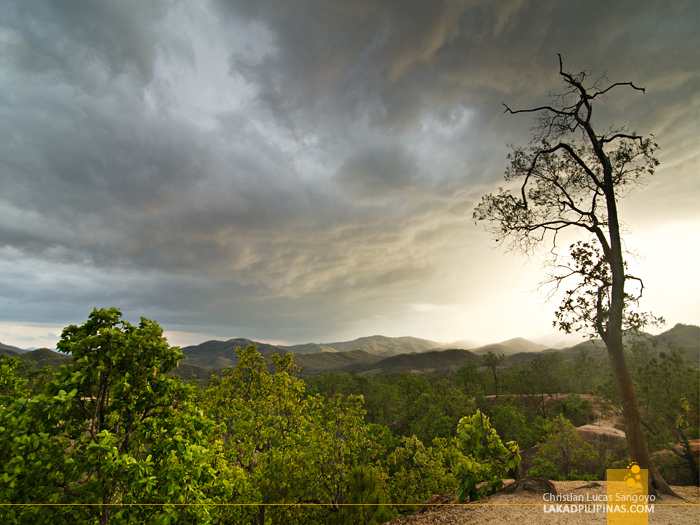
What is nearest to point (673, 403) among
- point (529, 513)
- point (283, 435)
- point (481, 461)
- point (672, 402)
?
point (672, 402)

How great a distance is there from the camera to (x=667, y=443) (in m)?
13.8

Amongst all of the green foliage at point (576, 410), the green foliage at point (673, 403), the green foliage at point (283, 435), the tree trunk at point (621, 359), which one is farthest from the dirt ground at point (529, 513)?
the green foliage at point (576, 410)

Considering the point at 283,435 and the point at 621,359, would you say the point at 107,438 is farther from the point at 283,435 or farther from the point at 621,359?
the point at 621,359

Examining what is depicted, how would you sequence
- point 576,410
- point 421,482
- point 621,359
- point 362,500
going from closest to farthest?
point 621,359 < point 362,500 < point 421,482 < point 576,410

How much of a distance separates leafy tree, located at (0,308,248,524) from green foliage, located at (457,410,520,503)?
7510 mm

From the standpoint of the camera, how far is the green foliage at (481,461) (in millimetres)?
9188

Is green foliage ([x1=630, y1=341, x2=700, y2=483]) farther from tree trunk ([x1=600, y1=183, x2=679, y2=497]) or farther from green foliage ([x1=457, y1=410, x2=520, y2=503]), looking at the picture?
green foliage ([x1=457, y1=410, x2=520, y2=503])

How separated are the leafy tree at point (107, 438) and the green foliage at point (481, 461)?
751 centimetres

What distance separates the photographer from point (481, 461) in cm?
980

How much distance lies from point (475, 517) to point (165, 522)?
24.9 feet

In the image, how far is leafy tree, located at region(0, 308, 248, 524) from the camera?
3.96m

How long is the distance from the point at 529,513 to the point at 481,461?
84.7 inches

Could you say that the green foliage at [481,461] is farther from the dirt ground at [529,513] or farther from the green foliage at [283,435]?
the green foliage at [283,435]

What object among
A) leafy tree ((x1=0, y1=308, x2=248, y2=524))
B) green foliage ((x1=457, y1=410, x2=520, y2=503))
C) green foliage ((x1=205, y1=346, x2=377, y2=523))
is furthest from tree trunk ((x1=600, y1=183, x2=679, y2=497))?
leafy tree ((x1=0, y1=308, x2=248, y2=524))
